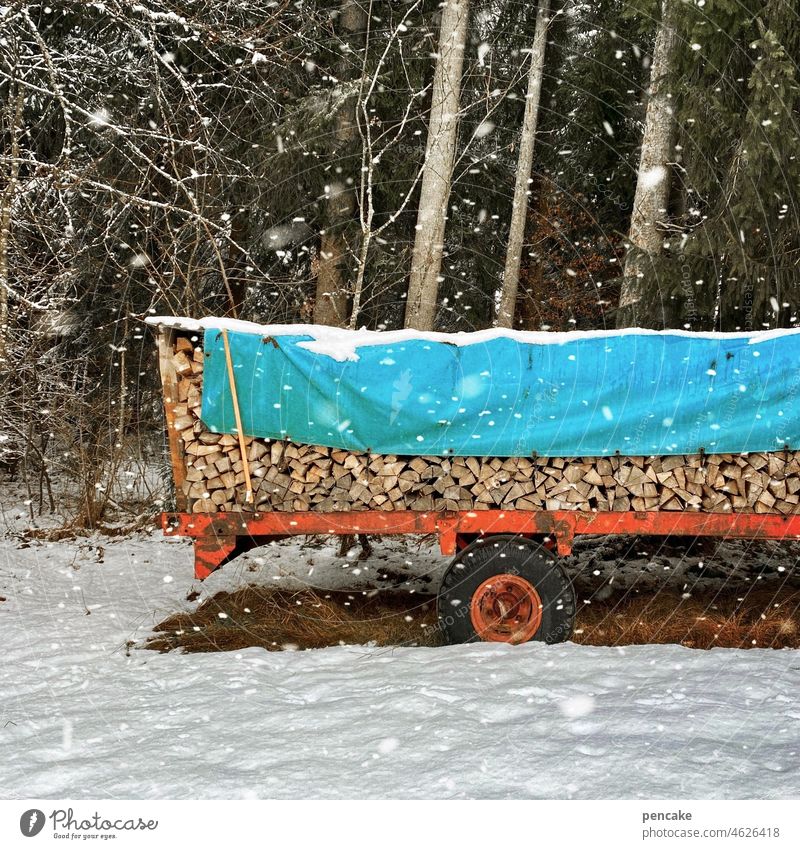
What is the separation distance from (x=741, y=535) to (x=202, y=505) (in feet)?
13.1

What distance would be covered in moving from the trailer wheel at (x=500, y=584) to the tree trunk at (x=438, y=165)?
14.3 feet

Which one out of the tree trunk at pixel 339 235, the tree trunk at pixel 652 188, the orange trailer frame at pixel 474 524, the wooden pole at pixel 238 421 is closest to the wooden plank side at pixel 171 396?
the orange trailer frame at pixel 474 524

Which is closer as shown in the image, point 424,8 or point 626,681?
point 626,681

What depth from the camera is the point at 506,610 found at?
19.6 ft

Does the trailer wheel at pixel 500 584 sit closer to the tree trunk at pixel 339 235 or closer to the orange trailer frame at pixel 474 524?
the orange trailer frame at pixel 474 524

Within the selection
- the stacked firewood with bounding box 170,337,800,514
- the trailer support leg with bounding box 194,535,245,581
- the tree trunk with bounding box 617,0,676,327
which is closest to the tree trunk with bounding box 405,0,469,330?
the tree trunk with bounding box 617,0,676,327

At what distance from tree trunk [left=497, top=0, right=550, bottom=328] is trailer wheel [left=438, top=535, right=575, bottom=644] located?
21.2ft

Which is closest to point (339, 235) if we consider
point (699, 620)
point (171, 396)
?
point (171, 396)

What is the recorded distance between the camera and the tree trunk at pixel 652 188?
910 cm

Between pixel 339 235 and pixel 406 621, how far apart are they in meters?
6.20

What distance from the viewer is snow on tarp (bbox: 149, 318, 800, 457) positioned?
583cm
